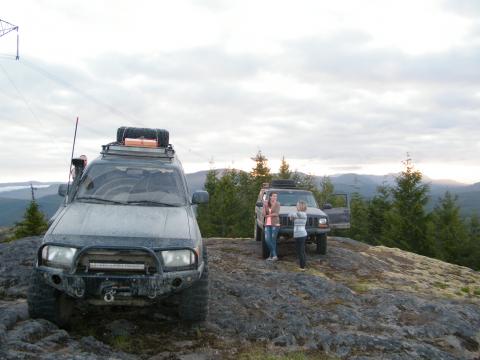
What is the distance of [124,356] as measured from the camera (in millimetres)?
4895

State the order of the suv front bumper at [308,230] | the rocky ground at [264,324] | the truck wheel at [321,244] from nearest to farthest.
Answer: the rocky ground at [264,324] → the suv front bumper at [308,230] → the truck wheel at [321,244]

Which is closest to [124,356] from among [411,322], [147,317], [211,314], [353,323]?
[147,317]

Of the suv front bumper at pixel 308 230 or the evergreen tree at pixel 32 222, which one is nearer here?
the suv front bumper at pixel 308 230

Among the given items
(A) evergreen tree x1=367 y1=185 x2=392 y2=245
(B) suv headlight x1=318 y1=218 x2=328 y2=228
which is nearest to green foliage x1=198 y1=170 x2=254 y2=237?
(A) evergreen tree x1=367 y1=185 x2=392 y2=245

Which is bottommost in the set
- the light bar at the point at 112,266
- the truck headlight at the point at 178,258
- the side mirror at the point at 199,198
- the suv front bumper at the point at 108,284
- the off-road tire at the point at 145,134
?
the suv front bumper at the point at 108,284

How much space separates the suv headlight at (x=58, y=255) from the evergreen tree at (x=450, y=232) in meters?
28.8

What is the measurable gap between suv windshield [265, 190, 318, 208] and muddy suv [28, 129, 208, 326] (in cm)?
812

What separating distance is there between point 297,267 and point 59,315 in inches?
285

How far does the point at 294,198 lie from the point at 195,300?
9022 millimetres

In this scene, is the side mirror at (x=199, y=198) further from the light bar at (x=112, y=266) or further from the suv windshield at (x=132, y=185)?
the light bar at (x=112, y=266)

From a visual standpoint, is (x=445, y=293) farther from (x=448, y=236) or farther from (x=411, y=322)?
(x=448, y=236)

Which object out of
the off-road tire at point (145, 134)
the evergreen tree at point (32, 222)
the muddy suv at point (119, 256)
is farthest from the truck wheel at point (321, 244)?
the evergreen tree at point (32, 222)

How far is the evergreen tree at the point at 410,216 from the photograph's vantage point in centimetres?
3059

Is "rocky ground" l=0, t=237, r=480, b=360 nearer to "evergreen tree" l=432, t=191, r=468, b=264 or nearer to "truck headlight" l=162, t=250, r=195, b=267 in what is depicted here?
"truck headlight" l=162, t=250, r=195, b=267
